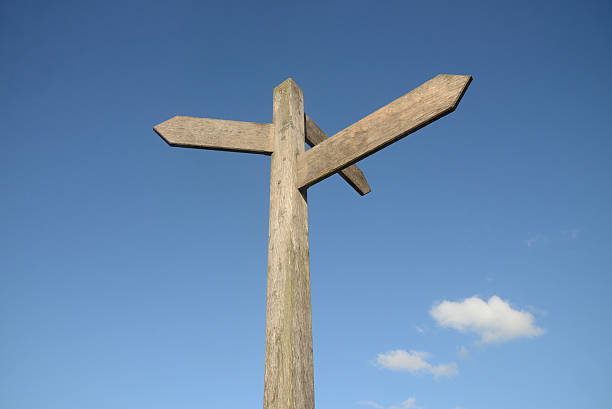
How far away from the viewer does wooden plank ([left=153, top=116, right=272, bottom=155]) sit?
2395 mm

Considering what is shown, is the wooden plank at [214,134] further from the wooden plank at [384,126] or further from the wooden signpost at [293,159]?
the wooden plank at [384,126]

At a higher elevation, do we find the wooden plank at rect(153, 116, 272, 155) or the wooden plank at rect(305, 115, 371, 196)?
the wooden plank at rect(305, 115, 371, 196)

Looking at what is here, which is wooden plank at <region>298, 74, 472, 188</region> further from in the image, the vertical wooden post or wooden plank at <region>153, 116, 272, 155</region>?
wooden plank at <region>153, 116, 272, 155</region>

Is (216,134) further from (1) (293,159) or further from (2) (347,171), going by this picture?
(2) (347,171)

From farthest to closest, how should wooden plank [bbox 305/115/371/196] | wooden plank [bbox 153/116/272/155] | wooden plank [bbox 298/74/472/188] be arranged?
wooden plank [bbox 305/115/371/196]
wooden plank [bbox 153/116/272/155]
wooden plank [bbox 298/74/472/188]

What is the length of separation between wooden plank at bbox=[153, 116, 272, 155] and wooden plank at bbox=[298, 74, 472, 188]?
335 mm

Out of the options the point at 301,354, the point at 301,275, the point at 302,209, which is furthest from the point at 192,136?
the point at 301,354

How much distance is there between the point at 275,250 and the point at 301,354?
0.57m

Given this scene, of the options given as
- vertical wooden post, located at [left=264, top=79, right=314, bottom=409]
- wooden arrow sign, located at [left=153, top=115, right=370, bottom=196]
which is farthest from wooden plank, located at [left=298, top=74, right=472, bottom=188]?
wooden arrow sign, located at [left=153, top=115, right=370, bottom=196]

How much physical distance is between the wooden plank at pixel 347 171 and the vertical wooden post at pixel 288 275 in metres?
0.10

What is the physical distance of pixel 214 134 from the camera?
2.45 metres

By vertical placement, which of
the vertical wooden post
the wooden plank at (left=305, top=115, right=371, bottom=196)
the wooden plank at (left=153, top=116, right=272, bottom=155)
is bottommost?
the vertical wooden post

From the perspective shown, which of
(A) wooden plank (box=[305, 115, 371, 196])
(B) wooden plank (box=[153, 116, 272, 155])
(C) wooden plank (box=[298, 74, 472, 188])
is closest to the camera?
(C) wooden plank (box=[298, 74, 472, 188])

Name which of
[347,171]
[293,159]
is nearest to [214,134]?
[293,159]
